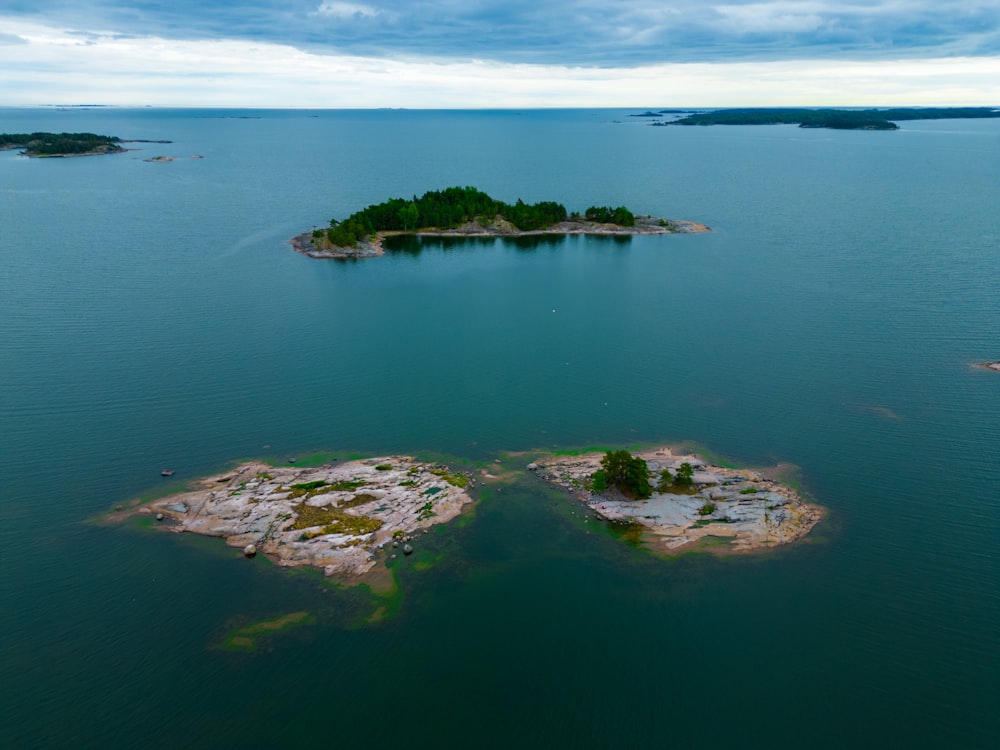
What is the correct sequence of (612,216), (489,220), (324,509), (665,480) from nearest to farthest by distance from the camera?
(324,509) < (665,480) < (489,220) < (612,216)

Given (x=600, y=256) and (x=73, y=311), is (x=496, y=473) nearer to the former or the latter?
(x=73, y=311)

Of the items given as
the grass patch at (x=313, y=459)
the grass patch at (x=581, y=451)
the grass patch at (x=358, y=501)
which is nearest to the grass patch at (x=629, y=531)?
the grass patch at (x=581, y=451)

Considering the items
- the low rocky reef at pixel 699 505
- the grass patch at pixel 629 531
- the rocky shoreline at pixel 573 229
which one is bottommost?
the grass patch at pixel 629 531

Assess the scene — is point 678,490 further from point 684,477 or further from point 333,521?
point 333,521

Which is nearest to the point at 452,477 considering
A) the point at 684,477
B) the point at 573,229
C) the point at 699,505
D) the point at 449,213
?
→ the point at 684,477

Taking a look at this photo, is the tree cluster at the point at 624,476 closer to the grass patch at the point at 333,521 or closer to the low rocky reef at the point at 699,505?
the low rocky reef at the point at 699,505

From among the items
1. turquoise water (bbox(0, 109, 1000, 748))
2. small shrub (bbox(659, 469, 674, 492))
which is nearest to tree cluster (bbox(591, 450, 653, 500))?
small shrub (bbox(659, 469, 674, 492))

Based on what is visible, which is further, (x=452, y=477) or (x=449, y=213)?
(x=449, y=213)
